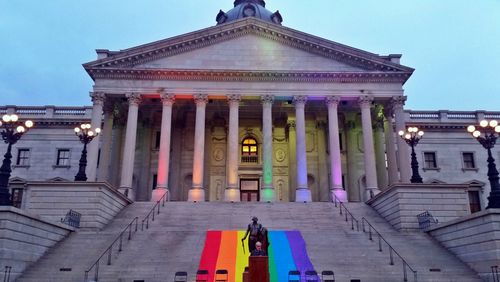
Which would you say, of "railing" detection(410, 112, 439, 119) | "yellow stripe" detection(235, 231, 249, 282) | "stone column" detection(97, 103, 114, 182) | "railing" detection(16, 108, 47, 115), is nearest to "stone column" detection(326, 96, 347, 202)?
"railing" detection(410, 112, 439, 119)

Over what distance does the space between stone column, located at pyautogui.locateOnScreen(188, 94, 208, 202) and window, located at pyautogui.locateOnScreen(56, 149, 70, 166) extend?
1742 centimetres

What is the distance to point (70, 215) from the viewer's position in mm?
24281

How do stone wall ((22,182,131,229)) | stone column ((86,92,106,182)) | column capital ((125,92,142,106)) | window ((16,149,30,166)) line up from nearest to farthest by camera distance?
1. stone wall ((22,182,131,229))
2. stone column ((86,92,106,182))
3. column capital ((125,92,142,106))
4. window ((16,149,30,166))

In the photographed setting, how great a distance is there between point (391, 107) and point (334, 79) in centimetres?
556

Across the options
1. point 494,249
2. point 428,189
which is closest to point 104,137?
point 428,189

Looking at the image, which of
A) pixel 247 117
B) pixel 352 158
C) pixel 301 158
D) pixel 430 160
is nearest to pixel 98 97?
pixel 247 117

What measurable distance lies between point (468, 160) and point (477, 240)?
2990cm

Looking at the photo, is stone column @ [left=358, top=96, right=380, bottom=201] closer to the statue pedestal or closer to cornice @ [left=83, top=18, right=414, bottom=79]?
cornice @ [left=83, top=18, right=414, bottom=79]

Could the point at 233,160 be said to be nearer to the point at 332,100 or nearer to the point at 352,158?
the point at 332,100

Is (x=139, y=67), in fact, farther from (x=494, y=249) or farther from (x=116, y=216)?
(x=494, y=249)

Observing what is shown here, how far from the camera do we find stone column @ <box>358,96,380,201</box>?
34.2 m

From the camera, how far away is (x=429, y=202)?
2531cm

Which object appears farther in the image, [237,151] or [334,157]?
[237,151]

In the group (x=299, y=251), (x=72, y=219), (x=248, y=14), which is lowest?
(x=299, y=251)
